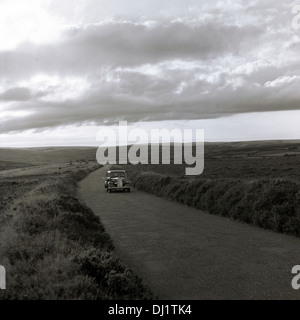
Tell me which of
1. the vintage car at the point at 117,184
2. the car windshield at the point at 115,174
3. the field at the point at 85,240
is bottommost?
the vintage car at the point at 117,184

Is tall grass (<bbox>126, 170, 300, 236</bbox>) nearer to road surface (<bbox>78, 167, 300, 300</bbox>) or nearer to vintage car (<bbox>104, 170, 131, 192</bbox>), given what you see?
road surface (<bbox>78, 167, 300, 300</bbox>)

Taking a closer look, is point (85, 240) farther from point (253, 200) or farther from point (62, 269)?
point (253, 200)

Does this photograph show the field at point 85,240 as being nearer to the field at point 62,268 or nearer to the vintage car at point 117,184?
the field at point 62,268

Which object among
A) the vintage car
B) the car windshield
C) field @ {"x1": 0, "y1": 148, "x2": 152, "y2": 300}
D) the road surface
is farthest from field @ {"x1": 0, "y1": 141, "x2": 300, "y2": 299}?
the car windshield

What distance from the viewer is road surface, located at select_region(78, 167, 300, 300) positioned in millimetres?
7410

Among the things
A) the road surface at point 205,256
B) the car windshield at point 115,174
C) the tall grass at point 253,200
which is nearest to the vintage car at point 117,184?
the car windshield at point 115,174

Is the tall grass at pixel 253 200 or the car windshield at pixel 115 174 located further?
the car windshield at pixel 115 174

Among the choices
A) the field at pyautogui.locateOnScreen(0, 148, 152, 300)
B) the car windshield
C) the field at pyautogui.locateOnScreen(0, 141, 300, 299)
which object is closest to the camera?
the field at pyautogui.locateOnScreen(0, 148, 152, 300)

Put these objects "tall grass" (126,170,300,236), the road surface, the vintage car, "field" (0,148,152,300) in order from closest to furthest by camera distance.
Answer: "field" (0,148,152,300) → the road surface → "tall grass" (126,170,300,236) → the vintage car

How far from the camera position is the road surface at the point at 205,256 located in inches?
292

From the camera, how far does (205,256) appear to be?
10.0 m

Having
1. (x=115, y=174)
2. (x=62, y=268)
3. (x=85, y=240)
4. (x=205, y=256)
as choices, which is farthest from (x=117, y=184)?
(x=62, y=268)
